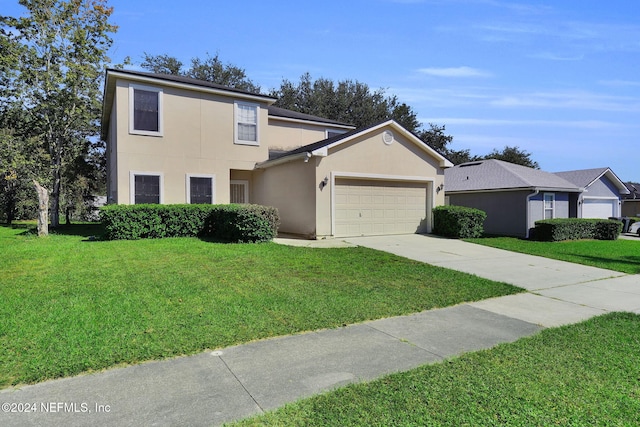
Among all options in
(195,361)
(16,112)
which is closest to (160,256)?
(195,361)

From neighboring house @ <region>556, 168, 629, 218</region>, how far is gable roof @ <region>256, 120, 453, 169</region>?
1150 cm

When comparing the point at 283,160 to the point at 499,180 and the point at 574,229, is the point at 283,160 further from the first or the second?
the point at 574,229

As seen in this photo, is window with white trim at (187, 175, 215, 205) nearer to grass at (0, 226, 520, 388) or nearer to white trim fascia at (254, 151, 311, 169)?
white trim fascia at (254, 151, 311, 169)

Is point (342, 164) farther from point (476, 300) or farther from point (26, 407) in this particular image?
point (26, 407)

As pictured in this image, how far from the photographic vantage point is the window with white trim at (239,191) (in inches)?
669

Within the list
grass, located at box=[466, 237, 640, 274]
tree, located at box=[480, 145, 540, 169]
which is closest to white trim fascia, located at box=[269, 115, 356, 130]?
grass, located at box=[466, 237, 640, 274]

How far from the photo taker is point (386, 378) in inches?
131

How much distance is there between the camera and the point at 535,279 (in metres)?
8.16

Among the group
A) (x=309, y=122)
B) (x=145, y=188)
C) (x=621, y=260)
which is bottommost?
(x=621, y=260)

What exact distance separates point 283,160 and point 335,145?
87.4 inches

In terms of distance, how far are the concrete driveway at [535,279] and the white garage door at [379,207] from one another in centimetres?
71

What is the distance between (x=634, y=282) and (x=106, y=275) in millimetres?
10790

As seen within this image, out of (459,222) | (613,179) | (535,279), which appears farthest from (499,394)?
(613,179)

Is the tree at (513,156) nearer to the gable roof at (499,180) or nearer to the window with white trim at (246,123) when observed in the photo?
the gable roof at (499,180)
